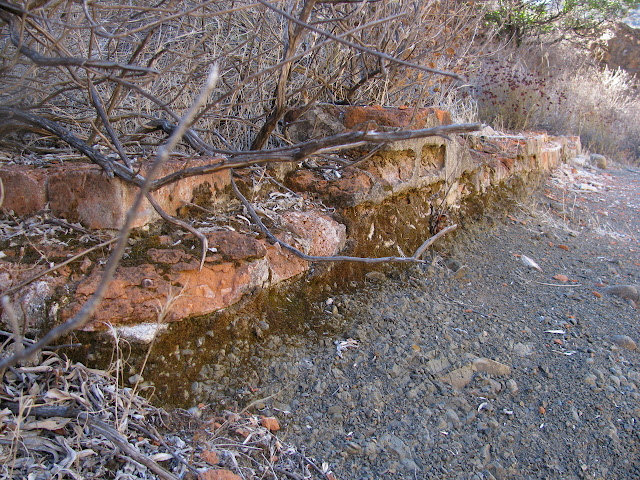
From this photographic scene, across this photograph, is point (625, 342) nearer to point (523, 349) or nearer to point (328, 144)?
point (523, 349)

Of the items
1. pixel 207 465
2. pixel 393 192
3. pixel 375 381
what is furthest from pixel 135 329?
pixel 393 192

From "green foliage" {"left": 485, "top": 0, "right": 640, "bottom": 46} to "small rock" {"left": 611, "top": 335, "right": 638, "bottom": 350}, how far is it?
25.2 ft

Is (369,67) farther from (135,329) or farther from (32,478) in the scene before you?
(32,478)

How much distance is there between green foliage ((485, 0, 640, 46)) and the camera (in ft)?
29.7

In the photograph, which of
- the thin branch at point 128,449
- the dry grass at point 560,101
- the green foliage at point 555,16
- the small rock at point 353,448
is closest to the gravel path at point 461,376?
the small rock at point 353,448

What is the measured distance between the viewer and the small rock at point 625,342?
2430 millimetres

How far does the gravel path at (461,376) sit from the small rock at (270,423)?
35 mm

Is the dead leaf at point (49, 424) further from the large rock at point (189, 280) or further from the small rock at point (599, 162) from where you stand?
the small rock at point (599, 162)

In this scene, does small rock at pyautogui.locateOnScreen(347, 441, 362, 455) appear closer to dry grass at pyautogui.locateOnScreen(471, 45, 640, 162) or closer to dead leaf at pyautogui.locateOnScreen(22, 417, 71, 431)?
dead leaf at pyautogui.locateOnScreen(22, 417, 71, 431)

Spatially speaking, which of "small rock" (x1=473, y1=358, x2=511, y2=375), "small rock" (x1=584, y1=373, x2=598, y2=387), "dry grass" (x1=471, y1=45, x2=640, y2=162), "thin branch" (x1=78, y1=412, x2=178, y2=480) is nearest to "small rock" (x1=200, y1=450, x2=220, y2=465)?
"thin branch" (x1=78, y1=412, x2=178, y2=480)

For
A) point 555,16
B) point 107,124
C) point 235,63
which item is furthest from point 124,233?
point 555,16

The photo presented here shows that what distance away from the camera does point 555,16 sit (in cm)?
984

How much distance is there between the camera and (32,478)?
46.3 inches

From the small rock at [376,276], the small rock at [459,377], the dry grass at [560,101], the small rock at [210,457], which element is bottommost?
the small rock at [210,457]
